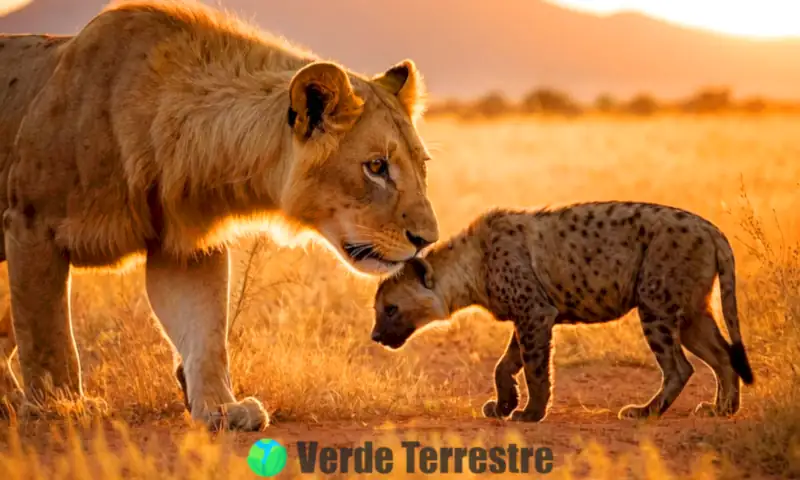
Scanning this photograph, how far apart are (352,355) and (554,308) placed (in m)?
1.53

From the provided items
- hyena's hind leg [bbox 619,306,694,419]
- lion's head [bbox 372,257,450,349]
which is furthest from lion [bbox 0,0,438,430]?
hyena's hind leg [bbox 619,306,694,419]

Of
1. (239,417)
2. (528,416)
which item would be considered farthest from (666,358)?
(239,417)

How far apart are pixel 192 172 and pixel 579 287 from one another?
193 centimetres

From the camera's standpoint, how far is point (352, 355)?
707cm

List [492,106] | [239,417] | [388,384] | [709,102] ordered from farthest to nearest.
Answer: [492,106]
[709,102]
[388,384]
[239,417]

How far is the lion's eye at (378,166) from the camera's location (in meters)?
4.84

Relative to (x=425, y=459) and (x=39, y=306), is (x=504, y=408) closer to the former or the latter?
(x=425, y=459)

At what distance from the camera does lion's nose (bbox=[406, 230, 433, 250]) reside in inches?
191

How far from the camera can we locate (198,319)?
552 cm

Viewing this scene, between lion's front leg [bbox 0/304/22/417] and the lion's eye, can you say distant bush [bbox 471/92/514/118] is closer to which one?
lion's front leg [bbox 0/304/22/417]

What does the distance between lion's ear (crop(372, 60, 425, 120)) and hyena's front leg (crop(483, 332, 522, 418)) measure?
1271 millimetres

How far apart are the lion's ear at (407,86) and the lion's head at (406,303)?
0.99 m

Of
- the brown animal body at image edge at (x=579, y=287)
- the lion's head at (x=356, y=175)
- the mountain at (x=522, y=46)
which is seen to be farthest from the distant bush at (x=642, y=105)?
the mountain at (x=522, y=46)

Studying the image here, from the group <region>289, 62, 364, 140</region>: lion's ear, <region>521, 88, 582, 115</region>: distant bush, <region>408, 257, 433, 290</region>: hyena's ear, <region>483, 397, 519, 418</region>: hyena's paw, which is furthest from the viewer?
<region>521, 88, 582, 115</region>: distant bush
